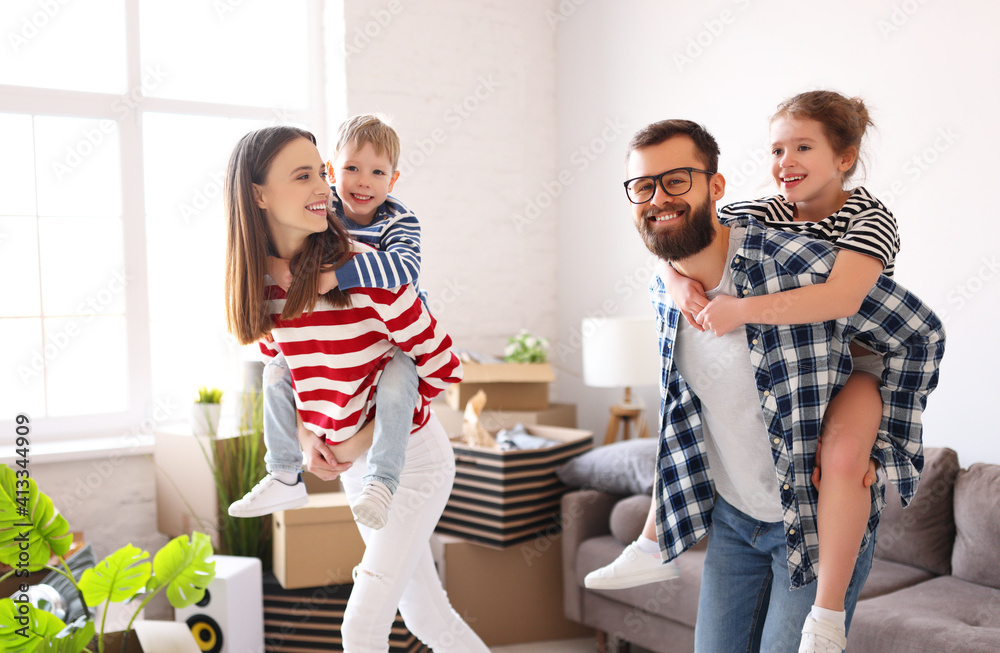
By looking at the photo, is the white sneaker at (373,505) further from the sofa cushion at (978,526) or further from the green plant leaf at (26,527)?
the sofa cushion at (978,526)

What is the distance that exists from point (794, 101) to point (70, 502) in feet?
11.0

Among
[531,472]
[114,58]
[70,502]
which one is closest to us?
[531,472]

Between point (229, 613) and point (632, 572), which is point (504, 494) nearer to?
point (229, 613)

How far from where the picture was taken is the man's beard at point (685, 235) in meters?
1.46

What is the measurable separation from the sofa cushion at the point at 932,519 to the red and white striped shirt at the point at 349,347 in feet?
5.96

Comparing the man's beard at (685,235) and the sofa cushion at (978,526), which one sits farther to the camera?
the sofa cushion at (978,526)

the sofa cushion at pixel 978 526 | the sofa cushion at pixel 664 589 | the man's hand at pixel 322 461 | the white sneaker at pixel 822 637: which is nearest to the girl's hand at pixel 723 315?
the white sneaker at pixel 822 637

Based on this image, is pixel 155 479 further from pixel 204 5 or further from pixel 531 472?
pixel 204 5

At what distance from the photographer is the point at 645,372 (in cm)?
347

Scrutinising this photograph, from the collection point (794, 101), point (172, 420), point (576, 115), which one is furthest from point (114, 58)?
point (794, 101)

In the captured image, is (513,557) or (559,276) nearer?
(513,557)

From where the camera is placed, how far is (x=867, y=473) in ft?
4.62

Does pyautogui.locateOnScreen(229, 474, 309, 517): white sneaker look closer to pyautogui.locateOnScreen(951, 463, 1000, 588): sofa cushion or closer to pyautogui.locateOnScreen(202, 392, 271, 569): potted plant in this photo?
pyautogui.locateOnScreen(202, 392, 271, 569): potted plant

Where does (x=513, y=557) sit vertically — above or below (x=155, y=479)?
below
